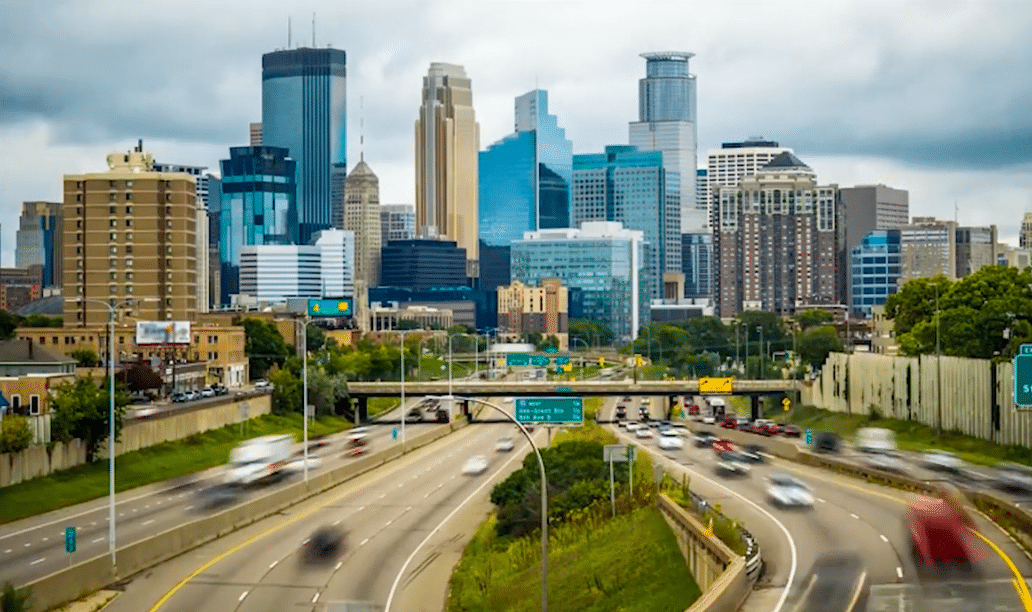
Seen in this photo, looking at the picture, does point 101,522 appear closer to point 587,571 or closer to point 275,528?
point 275,528

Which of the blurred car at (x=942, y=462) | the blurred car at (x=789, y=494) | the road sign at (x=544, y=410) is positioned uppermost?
the road sign at (x=544, y=410)

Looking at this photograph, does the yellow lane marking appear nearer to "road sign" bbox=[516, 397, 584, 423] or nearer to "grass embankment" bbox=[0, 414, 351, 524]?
"road sign" bbox=[516, 397, 584, 423]

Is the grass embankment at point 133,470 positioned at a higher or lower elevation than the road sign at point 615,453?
lower

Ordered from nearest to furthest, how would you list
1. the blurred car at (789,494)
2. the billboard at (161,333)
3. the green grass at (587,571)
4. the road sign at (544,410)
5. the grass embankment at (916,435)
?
the green grass at (587,571) → the blurred car at (789,494) → the road sign at (544,410) → the grass embankment at (916,435) → the billboard at (161,333)

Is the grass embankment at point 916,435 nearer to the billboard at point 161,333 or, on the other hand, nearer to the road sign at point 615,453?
the road sign at point 615,453

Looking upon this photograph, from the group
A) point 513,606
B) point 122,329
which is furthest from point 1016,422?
point 122,329

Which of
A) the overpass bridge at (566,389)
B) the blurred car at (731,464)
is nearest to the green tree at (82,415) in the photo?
the blurred car at (731,464)
